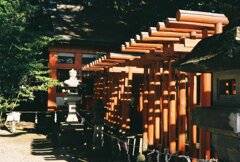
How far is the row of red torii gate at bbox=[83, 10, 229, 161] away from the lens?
5039 millimetres

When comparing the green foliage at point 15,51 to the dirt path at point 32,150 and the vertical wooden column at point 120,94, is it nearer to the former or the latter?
the dirt path at point 32,150

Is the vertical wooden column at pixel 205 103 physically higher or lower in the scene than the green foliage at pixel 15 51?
lower

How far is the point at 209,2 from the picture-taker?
46.1 ft

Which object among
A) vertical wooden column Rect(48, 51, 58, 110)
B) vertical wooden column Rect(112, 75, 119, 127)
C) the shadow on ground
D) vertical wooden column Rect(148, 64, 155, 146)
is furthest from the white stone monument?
vertical wooden column Rect(148, 64, 155, 146)

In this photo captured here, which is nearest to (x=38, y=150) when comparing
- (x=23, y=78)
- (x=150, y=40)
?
(x=23, y=78)

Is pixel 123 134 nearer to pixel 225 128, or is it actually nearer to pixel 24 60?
pixel 225 128

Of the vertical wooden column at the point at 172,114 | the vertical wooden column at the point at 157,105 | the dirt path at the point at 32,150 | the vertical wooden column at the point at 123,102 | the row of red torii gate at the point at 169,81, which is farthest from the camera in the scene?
the dirt path at the point at 32,150

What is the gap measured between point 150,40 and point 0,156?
7.16 meters

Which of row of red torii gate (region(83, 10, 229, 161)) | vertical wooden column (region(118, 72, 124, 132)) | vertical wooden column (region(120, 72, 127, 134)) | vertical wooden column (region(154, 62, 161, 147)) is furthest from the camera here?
vertical wooden column (region(118, 72, 124, 132))

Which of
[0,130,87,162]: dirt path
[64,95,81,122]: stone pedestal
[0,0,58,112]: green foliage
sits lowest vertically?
[0,130,87,162]: dirt path

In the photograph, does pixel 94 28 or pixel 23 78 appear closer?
pixel 23 78

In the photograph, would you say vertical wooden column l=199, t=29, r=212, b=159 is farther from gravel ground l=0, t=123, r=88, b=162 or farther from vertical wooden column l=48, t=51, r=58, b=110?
vertical wooden column l=48, t=51, r=58, b=110

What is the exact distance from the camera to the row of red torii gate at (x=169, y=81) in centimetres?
504

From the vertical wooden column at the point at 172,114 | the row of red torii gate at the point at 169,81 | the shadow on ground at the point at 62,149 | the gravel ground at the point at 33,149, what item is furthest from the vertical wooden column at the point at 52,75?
the vertical wooden column at the point at 172,114
